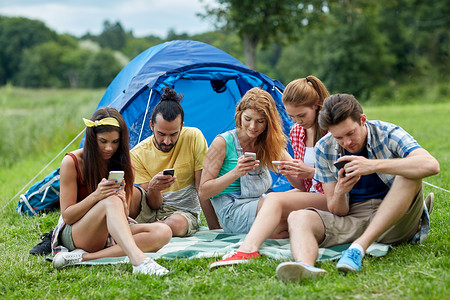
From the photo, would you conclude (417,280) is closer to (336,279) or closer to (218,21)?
(336,279)

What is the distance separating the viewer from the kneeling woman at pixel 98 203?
280 centimetres

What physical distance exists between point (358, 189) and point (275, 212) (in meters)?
0.51

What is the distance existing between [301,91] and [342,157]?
819 millimetres

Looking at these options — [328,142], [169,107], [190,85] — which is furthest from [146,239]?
[190,85]

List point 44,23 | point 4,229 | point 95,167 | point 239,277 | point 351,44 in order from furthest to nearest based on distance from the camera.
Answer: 1. point 44,23
2. point 351,44
3. point 4,229
4. point 95,167
5. point 239,277

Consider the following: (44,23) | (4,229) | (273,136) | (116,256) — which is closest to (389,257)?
(273,136)

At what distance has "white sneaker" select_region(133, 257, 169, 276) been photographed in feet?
8.69

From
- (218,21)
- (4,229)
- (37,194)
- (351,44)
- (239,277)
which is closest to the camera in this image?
(239,277)

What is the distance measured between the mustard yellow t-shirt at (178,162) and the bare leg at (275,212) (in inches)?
32.6

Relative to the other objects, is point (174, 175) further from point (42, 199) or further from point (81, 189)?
point (42, 199)

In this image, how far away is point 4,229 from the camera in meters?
4.08

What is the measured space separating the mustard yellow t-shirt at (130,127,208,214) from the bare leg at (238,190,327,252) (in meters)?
0.83

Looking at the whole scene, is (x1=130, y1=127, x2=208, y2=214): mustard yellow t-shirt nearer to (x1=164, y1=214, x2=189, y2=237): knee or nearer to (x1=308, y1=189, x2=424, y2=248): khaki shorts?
(x1=164, y1=214, x2=189, y2=237): knee

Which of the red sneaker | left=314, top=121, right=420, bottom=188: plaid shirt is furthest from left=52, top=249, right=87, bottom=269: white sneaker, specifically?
left=314, top=121, right=420, bottom=188: plaid shirt
